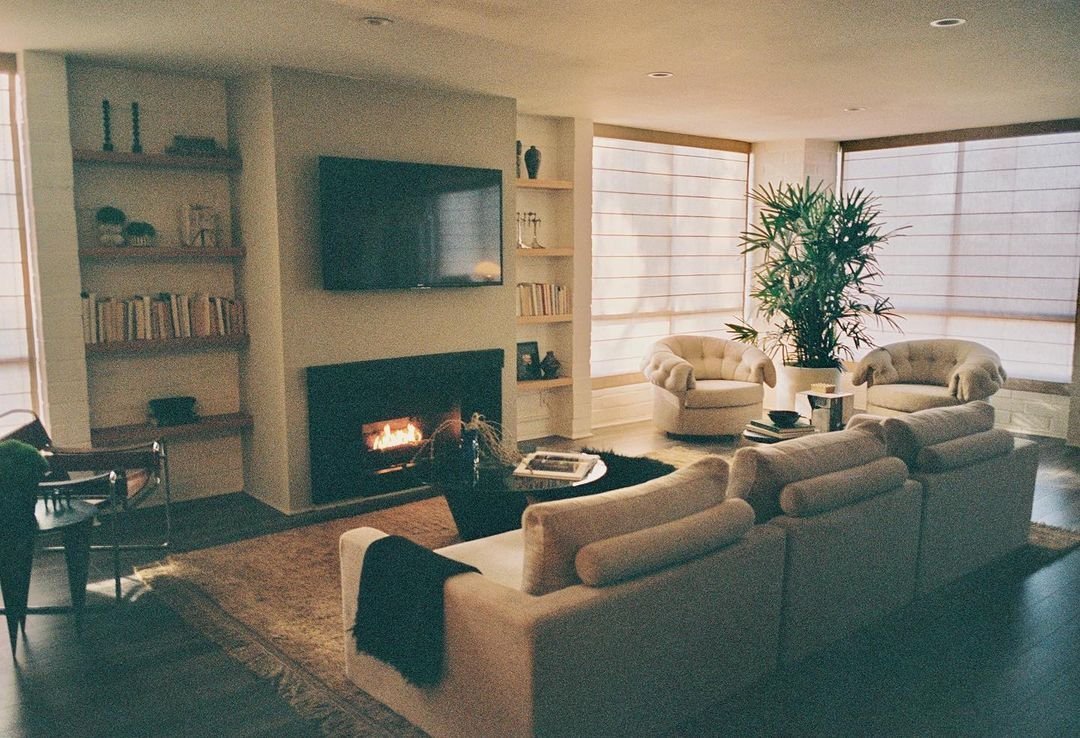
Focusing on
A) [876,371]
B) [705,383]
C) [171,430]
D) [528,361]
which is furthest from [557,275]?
[171,430]

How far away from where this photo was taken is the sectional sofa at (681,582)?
2.50m

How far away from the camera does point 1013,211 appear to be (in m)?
7.48

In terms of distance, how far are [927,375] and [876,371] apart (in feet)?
1.50

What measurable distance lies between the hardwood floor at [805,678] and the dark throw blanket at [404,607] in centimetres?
41

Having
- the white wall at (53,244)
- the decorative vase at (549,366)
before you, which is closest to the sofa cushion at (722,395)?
the decorative vase at (549,366)

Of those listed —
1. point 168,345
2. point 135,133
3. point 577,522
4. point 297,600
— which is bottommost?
point 297,600

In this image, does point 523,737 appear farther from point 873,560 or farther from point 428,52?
point 428,52

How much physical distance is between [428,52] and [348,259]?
1.33 meters

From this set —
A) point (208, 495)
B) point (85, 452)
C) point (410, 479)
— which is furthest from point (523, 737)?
point (208, 495)

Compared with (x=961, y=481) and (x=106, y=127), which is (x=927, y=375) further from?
(x=106, y=127)

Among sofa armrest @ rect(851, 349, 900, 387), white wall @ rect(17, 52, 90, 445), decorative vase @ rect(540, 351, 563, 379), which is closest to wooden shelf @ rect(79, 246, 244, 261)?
white wall @ rect(17, 52, 90, 445)

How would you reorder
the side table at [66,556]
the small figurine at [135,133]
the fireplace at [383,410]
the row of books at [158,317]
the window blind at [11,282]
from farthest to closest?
the fireplace at [383,410] < the small figurine at [135,133] < the row of books at [158,317] < the window blind at [11,282] < the side table at [66,556]

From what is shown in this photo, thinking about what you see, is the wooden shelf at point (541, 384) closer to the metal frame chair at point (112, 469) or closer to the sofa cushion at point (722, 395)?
the sofa cushion at point (722, 395)

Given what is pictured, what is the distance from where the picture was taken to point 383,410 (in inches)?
222
